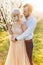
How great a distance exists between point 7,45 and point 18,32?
0.14 m

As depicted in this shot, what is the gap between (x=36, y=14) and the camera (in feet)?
7.97

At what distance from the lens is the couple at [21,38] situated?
2.38m

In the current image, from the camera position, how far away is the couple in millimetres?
2380

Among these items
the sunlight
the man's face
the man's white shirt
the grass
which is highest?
the sunlight

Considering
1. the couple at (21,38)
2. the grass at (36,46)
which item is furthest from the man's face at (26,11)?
the grass at (36,46)

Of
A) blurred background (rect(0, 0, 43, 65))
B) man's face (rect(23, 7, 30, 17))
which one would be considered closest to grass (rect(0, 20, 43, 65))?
blurred background (rect(0, 0, 43, 65))

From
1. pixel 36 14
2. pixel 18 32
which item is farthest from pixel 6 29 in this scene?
pixel 36 14

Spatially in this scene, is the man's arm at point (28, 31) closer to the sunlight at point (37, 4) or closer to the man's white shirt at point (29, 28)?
the man's white shirt at point (29, 28)

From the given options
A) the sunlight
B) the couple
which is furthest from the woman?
the sunlight

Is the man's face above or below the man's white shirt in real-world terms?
above

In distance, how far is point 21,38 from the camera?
2.39 metres

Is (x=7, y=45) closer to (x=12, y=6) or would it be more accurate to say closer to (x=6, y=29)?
(x=6, y=29)

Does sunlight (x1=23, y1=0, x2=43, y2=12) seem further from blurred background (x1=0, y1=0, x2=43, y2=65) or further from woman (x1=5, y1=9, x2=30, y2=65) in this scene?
woman (x1=5, y1=9, x2=30, y2=65)

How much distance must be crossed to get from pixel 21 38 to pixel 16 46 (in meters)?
0.07
